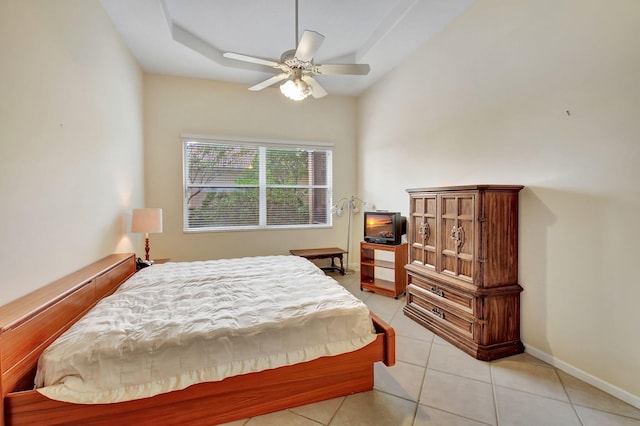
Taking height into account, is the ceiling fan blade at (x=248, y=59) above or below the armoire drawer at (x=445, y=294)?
above

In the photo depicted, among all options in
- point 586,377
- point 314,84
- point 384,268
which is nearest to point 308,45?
point 314,84

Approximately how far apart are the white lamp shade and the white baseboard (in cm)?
396

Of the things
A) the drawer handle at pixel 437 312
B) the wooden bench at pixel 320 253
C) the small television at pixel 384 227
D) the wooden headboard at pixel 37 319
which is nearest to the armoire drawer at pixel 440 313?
the drawer handle at pixel 437 312

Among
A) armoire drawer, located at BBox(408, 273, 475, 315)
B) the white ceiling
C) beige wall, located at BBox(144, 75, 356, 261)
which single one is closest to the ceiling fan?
the white ceiling

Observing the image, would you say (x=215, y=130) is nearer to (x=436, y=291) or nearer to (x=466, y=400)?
(x=436, y=291)

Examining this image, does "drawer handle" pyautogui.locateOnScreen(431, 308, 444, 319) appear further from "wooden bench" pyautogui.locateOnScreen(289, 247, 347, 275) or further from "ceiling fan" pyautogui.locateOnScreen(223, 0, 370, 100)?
"ceiling fan" pyautogui.locateOnScreen(223, 0, 370, 100)

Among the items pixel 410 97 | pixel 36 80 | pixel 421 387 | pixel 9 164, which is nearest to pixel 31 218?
pixel 9 164

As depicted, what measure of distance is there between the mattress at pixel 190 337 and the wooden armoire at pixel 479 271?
113 centimetres

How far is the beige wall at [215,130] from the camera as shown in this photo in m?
4.32

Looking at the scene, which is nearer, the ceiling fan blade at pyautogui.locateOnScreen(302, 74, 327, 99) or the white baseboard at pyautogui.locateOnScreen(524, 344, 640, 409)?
the white baseboard at pyautogui.locateOnScreen(524, 344, 640, 409)

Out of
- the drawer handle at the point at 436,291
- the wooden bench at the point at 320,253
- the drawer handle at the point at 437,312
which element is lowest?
the drawer handle at the point at 437,312

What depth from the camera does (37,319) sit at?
149cm

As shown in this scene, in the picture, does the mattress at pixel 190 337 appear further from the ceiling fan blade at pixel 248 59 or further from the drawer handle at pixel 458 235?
the ceiling fan blade at pixel 248 59

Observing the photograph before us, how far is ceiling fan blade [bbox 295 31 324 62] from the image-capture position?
2.15m
